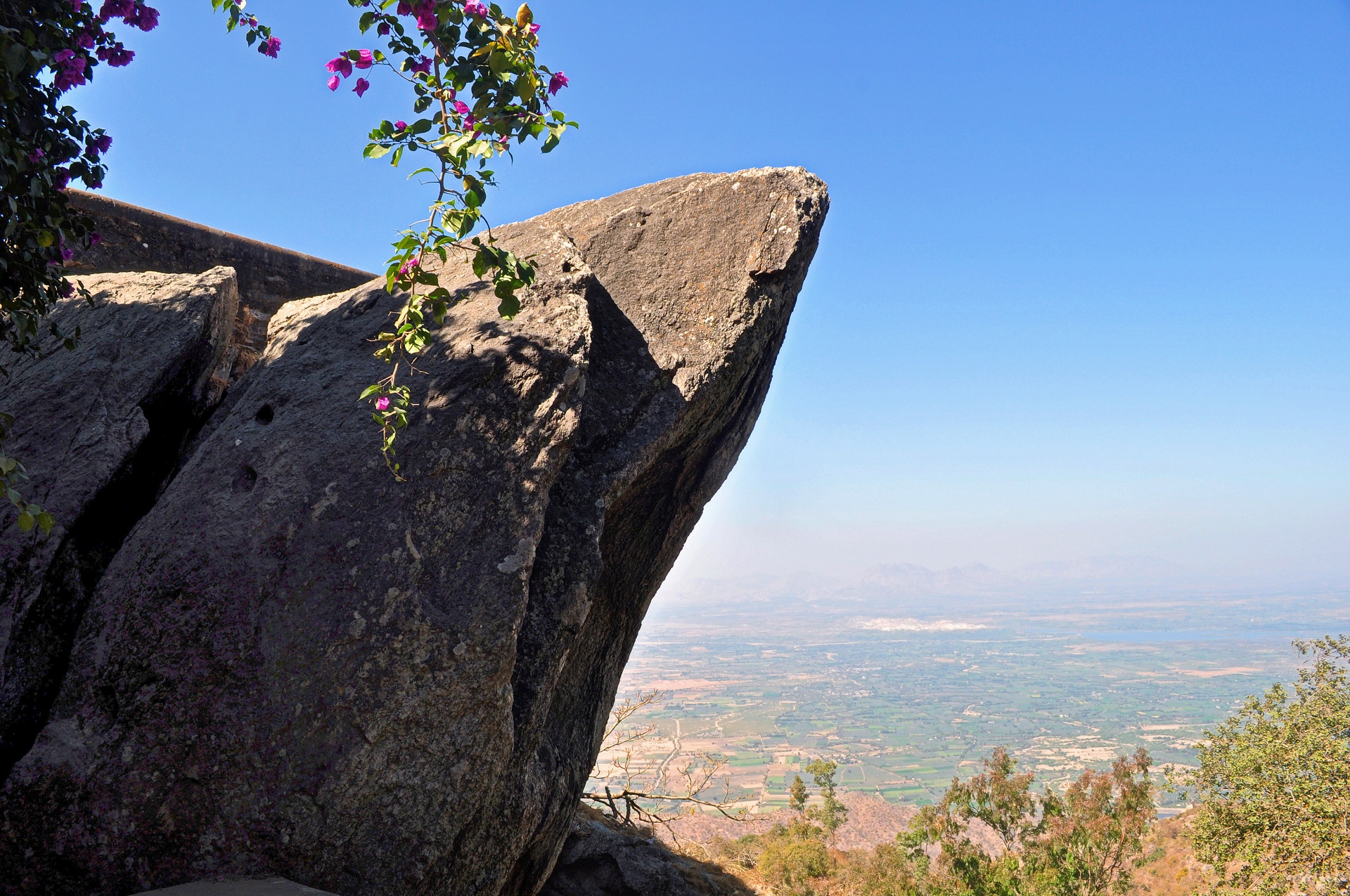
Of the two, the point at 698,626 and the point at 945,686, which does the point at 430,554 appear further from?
the point at 698,626

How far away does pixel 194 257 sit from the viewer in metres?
7.30

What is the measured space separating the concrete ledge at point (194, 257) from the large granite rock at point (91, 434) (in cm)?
106

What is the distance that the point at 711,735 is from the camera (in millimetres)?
60500

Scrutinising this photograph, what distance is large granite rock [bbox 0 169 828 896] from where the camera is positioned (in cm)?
344

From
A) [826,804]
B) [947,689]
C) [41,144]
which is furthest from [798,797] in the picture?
[947,689]

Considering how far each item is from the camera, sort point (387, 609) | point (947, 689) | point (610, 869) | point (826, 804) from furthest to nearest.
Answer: point (947, 689) → point (826, 804) → point (610, 869) → point (387, 609)

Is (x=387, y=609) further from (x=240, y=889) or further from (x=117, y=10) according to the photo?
(x=117, y=10)

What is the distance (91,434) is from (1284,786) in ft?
47.2

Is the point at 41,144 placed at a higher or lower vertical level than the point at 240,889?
higher

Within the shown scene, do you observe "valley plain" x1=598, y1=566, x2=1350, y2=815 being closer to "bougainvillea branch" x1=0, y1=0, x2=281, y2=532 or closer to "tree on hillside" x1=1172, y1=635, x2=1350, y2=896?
"tree on hillside" x1=1172, y1=635, x2=1350, y2=896

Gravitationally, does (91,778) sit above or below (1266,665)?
above

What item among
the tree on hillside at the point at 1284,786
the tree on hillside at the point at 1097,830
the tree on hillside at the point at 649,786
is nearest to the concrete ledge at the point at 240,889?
the tree on hillside at the point at 649,786

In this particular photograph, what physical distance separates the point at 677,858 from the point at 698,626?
6634 inches

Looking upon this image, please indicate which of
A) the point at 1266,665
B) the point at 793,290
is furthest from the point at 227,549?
the point at 1266,665
